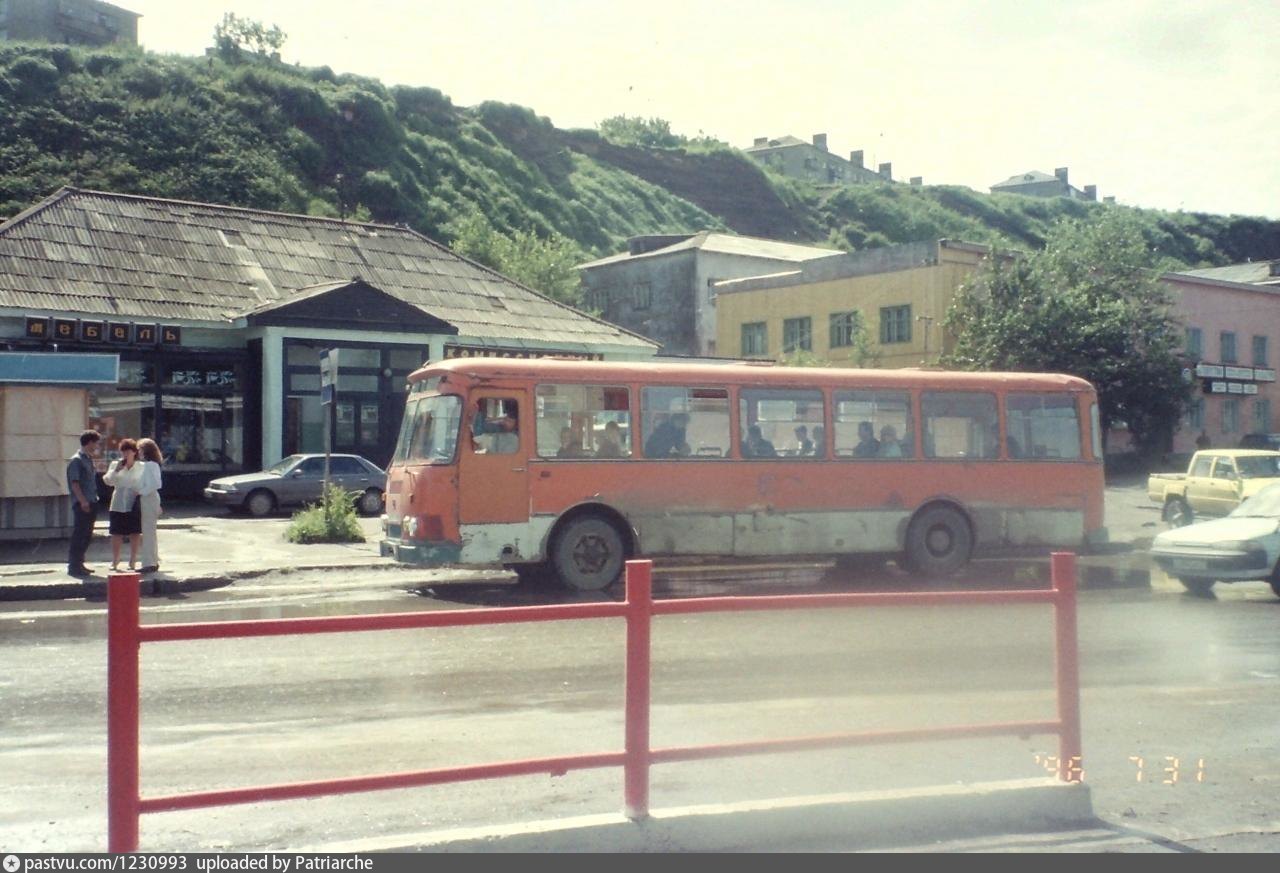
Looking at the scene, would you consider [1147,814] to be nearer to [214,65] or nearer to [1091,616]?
[1091,616]

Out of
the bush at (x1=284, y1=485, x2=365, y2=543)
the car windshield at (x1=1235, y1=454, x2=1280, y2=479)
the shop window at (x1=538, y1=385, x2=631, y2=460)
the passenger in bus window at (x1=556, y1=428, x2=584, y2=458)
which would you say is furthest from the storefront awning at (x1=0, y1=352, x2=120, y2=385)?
the car windshield at (x1=1235, y1=454, x2=1280, y2=479)

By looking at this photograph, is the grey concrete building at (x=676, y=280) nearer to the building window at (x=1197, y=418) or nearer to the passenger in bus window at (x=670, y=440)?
the building window at (x=1197, y=418)

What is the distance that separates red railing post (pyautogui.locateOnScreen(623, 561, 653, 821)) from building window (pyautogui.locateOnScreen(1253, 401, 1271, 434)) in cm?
5026

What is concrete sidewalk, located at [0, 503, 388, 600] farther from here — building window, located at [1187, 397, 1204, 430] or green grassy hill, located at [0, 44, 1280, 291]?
green grassy hill, located at [0, 44, 1280, 291]

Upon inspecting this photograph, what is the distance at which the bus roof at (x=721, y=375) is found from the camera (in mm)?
15328

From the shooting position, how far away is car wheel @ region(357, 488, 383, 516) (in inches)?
1045

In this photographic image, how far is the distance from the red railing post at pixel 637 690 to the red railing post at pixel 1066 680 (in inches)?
76.6

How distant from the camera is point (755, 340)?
47.9 meters

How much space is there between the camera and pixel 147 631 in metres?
4.48

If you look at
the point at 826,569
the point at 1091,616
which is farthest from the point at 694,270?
the point at 1091,616

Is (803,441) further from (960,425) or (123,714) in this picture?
(123,714)

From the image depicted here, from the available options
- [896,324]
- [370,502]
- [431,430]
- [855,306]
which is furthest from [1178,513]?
[431,430]

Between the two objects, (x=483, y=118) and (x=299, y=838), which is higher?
(x=483, y=118)

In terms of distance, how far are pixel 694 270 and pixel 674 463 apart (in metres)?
41.1
